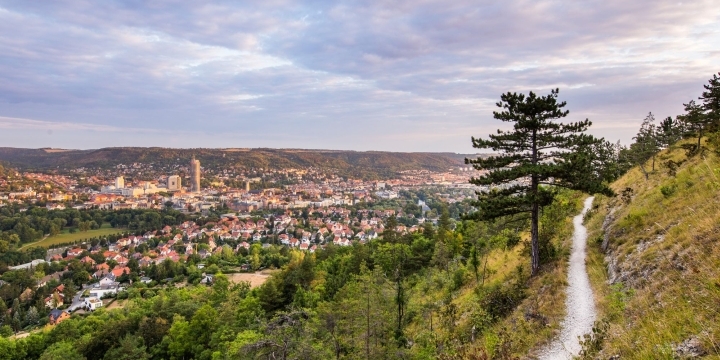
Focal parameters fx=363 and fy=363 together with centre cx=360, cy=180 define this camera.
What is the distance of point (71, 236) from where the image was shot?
67.4m

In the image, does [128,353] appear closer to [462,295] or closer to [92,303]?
[462,295]

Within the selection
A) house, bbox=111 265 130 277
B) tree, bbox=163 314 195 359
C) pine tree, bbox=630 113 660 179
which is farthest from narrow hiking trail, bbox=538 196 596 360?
house, bbox=111 265 130 277

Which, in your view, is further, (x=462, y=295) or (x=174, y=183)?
(x=174, y=183)

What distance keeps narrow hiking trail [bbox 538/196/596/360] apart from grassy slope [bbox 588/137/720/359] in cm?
24

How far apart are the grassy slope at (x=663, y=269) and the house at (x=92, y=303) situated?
140 ft

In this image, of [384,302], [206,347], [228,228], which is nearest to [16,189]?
[228,228]

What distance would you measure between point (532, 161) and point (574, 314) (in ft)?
13.3

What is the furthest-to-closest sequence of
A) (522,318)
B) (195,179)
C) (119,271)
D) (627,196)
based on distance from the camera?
1. (195,179)
2. (119,271)
3. (627,196)
4. (522,318)

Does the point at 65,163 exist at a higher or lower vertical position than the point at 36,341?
higher

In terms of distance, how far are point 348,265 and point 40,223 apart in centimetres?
7518

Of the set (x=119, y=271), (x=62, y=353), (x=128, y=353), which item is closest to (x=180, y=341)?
(x=128, y=353)

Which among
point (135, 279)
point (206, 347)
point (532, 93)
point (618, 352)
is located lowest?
point (135, 279)

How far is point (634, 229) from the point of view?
28.9 ft

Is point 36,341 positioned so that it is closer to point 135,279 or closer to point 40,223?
point 135,279
